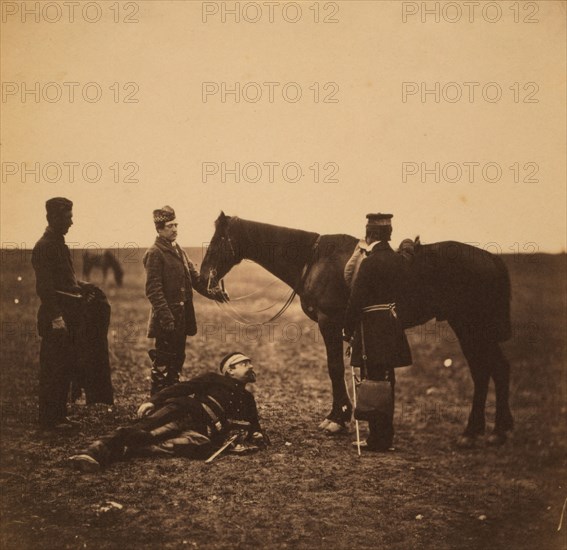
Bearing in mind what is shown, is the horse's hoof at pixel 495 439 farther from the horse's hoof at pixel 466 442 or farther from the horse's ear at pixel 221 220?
the horse's ear at pixel 221 220

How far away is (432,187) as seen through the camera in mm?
3619

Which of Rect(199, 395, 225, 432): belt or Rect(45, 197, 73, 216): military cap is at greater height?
Rect(45, 197, 73, 216): military cap

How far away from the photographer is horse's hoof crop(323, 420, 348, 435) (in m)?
3.58

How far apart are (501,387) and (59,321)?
237cm

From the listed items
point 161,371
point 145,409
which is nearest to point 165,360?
point 161,371

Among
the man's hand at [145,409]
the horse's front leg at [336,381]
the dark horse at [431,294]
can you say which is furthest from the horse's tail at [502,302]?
the man's hand at [145,409]

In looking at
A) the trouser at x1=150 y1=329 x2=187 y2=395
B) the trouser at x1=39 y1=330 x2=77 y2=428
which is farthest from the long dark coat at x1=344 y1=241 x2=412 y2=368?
the trouser at x1=39 y1=330 x2=77 y2=428

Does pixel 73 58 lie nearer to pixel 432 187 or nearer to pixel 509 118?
pixel 432 187

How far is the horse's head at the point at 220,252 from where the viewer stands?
349cm

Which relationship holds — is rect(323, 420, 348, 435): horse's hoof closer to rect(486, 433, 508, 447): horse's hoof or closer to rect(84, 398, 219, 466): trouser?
rect(84, 398, 219, 466): trouser

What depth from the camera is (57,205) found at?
3.47m

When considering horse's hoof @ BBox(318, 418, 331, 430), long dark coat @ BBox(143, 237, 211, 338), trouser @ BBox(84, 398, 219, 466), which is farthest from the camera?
horse's hoof @ BBox(318, 418, 331, 430)

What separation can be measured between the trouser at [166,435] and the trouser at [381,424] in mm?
809

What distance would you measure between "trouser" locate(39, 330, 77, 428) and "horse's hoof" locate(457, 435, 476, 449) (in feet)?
6.79
